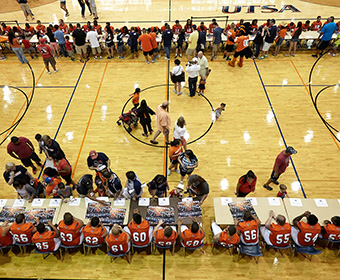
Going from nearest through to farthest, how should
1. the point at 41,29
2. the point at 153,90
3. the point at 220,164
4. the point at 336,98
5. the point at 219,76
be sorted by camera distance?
the point at 220,164, the point at 336,98, the point at 153,90, the point at 219,76, the point at 41,29

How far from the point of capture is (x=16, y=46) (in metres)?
12.7

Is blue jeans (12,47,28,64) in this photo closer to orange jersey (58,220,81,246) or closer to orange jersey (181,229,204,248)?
orange jersey (58,220,81,246)

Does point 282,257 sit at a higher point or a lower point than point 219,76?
lower

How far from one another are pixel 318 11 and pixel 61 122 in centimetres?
1971

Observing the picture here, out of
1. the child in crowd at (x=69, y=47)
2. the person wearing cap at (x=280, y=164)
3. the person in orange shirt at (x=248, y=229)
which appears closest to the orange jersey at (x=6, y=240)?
the person in orange shirt at (x=248, y=229)

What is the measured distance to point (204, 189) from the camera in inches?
245

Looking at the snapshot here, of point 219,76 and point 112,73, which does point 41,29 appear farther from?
point 219,76

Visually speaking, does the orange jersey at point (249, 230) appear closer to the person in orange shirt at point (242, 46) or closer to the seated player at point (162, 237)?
the seated player at point (162, 237)

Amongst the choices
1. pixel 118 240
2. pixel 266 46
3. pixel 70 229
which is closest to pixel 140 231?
pixel 118 240

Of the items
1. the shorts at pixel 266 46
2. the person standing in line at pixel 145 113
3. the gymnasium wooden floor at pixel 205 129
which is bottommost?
the gymnasium wooden floor at pixel 205 129

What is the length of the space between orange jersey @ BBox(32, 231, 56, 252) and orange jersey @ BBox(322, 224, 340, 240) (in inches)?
249

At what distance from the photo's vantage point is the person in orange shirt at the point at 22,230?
5.57 metres

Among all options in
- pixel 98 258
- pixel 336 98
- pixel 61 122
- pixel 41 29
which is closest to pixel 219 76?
pixel 336 98

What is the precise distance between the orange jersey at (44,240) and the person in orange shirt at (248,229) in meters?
4.26
